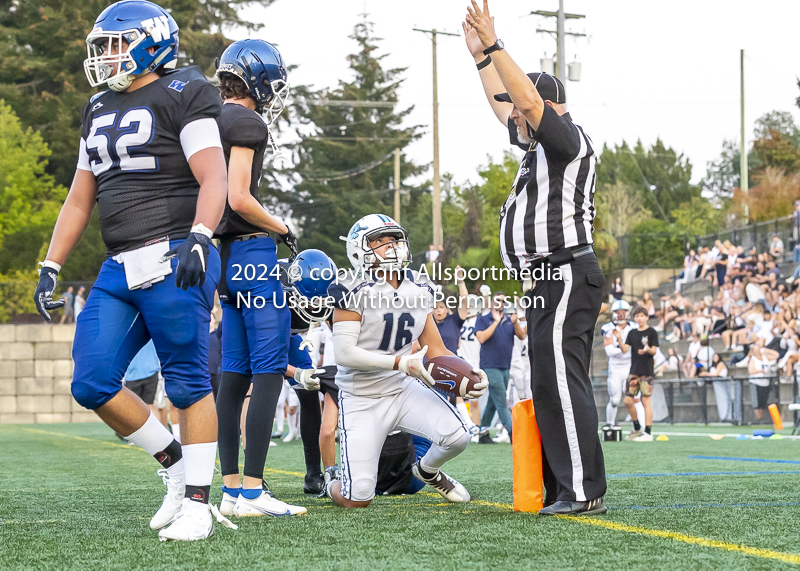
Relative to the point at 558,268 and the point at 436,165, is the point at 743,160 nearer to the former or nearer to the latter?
the point at 436,165

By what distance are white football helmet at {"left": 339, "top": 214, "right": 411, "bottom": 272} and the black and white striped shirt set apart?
2.23 feet

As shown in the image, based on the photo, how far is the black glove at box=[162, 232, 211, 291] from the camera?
11.1 feet

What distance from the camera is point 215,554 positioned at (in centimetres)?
319

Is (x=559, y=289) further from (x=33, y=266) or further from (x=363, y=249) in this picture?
(x=33, y=266)

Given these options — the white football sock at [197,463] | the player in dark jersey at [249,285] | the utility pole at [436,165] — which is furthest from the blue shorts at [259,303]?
the utility pole at [436,165]

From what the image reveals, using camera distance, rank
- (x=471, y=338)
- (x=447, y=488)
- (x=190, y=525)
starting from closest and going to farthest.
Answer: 1. (x=190, y=525)
2. (x=447, y=488)
3. (x=471, y=338)

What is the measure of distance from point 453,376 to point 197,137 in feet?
5.14

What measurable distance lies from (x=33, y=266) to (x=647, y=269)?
61.5 feet

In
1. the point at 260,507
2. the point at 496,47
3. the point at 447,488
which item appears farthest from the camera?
the point at 447,488

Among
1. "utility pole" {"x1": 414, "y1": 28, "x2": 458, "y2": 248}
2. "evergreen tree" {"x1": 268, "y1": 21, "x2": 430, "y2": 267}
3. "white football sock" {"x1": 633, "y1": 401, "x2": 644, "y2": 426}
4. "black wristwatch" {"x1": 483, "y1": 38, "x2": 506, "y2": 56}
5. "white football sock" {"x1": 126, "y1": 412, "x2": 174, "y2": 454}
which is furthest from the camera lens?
"evergreen tree" {"x1": 268, "y1": 21, "x2": 430, "y2": 267}

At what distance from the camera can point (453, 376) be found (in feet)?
14.3

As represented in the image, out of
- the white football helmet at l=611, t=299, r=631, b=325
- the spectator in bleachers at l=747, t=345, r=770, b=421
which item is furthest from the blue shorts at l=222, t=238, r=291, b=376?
the spectator in bleachers at l=747, t=345, r=770, b=421

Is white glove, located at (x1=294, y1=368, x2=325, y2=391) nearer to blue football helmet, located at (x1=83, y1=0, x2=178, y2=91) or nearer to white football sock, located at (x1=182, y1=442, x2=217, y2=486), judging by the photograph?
white football sock, located at (x1=182, y1=442, x2=217, y2=486)

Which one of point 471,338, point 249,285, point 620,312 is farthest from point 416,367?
point 620,312
